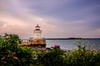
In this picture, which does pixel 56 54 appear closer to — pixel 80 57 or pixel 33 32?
pixel 80 57

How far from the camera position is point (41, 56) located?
1216 cm

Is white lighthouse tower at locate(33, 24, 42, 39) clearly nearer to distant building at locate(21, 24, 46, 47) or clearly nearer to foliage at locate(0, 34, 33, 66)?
distant building at locate(21, 24, 46, 47)

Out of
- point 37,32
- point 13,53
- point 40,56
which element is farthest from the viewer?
point 37,32

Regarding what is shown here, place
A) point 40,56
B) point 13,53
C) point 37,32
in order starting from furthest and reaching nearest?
point 37,32 → point 40,56 → point 13,53

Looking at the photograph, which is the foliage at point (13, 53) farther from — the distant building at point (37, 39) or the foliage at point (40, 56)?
the distant building at point (37, 39)

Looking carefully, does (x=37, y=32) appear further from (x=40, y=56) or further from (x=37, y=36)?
(x=40, y=56)

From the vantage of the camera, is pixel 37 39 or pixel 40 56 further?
pixel 37 39

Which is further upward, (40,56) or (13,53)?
(13,53)

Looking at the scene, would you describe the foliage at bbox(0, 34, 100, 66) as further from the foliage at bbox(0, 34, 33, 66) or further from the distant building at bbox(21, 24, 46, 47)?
the distant building at bbox(21, 24, 46, 47)

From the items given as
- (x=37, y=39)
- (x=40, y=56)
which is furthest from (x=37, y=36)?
(x=40, y=56)

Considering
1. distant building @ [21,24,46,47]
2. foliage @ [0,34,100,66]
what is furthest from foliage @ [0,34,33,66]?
distant building @ [21,24,46,47]

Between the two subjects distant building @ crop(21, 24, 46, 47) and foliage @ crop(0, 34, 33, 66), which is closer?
foliage @ crop(0, 34, 33, 66)

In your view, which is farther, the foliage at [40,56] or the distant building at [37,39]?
the distant building at [37,39]

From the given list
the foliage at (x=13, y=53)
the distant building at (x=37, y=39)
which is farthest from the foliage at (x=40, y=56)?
the distant building at (x=37, y=39)
